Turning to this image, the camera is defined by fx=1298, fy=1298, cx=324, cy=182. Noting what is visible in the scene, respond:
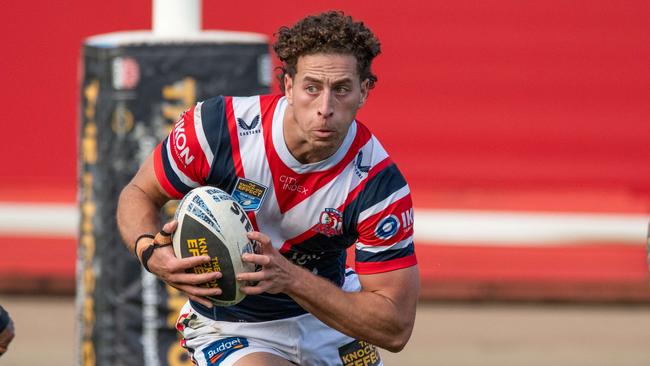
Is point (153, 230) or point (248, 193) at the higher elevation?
point (248, 193)

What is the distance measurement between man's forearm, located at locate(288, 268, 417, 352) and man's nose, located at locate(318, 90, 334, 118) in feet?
1.83

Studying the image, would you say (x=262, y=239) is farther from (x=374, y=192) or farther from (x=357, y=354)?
(x=357, y=354)

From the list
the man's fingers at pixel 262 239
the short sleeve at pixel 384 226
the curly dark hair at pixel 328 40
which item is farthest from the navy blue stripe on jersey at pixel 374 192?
the man's fingers at pixel 262 239

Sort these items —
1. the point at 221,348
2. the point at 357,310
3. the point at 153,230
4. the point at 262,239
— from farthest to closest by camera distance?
the point at 221,348 < the point at 153,230 < the point at 357,310 < the point at 262,239

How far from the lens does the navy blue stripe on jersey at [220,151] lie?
4.88m

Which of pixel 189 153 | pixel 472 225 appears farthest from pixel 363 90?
pixel 472 225

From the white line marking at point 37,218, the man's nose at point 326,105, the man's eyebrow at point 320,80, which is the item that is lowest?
the white line marking at point 37,218

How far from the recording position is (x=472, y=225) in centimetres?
1062

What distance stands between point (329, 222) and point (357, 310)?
379 millimetres

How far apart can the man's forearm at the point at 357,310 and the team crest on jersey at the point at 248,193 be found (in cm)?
42

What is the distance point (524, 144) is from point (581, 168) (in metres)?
0.50

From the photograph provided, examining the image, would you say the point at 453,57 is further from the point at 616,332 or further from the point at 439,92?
the point at 616,332

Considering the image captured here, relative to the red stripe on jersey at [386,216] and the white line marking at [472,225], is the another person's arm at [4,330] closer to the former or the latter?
the red stripe on jersey at [386,216]

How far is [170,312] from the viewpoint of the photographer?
673 cm
